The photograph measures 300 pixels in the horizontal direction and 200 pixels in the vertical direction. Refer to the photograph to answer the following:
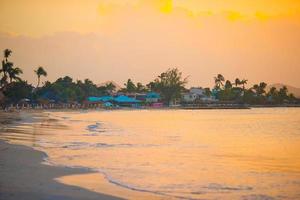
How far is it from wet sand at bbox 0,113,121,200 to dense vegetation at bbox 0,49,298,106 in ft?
195

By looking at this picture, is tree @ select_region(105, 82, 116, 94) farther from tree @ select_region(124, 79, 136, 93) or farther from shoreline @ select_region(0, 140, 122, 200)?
shoreline @ select_region(0, 140, 122, 200)

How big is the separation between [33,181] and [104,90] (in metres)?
124

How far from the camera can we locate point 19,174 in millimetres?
10172

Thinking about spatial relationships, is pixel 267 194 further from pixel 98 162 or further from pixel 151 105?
pixel 151 105

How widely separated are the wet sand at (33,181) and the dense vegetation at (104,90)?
59.6 meters

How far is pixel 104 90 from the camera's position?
437 ft

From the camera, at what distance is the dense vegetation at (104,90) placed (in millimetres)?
76750

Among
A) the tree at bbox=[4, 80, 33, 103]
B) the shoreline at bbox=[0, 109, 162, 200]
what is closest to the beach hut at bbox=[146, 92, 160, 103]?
the tree at bbox=[4, 80, 33, 103]

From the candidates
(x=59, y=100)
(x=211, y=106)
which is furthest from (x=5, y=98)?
(x=211, y=106)

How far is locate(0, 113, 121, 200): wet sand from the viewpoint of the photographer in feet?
26.0

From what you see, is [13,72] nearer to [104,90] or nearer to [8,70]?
[8,70]

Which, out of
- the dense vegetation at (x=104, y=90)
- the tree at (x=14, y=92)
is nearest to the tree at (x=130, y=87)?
the dense vegetation at (x=104, y=90)

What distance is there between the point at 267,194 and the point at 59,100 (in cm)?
Answer: 10133

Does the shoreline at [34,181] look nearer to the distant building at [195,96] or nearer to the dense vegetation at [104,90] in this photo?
the dense vegetation at [104,90]
